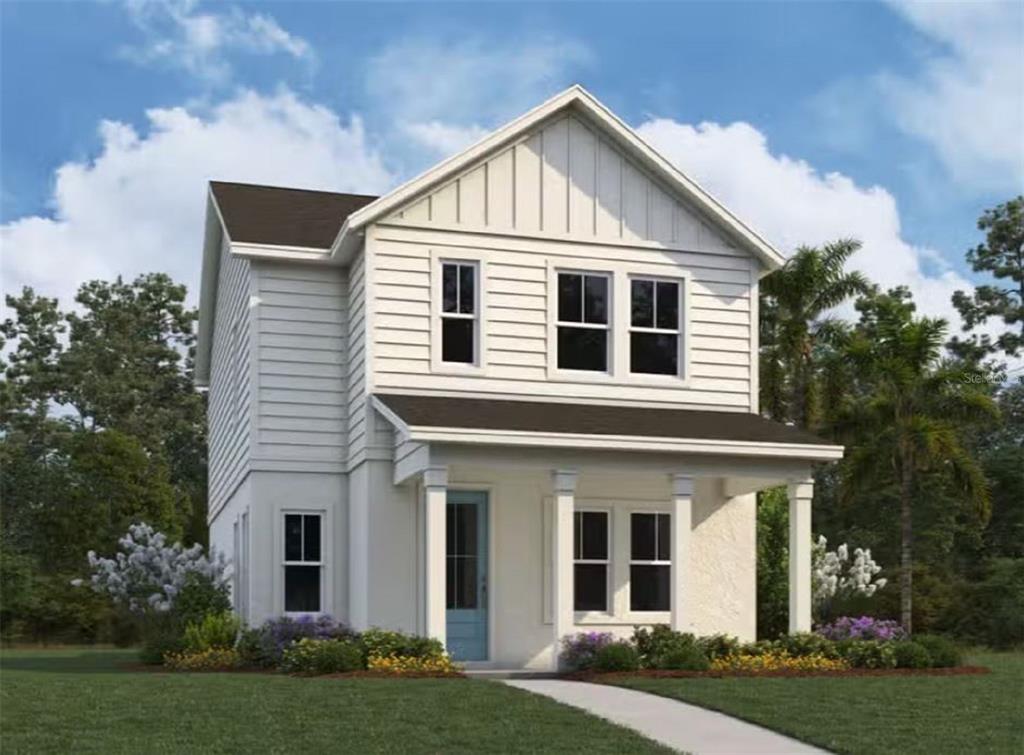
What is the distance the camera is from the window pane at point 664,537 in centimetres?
2311

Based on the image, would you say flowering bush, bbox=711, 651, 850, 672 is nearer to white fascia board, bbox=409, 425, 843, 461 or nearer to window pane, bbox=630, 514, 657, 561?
window pane, bbox=630, 514, 657, 561

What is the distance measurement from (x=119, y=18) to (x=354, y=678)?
10.8 metres

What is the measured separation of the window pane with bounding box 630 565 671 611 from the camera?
22.8 metres

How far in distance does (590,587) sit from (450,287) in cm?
490

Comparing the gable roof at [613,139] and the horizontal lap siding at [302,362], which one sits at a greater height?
the gable roof at [613,139]

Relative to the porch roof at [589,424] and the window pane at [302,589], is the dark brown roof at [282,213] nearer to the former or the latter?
the porch roof at [589,424]

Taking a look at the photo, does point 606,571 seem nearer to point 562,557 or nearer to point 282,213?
point 562,557

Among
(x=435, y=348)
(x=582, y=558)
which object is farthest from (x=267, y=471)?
(x=582, y=558)

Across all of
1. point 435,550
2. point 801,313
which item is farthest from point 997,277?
point 435,550

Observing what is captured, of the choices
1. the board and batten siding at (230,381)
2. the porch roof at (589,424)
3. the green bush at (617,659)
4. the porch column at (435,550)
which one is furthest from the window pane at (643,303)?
the board and batten siding at (230,381)

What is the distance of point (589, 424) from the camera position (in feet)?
69.5

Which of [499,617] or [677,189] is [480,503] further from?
[677,189]

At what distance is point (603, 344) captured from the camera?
76.1ft

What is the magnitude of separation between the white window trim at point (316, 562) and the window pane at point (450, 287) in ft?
12.0
